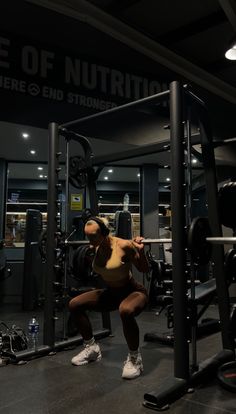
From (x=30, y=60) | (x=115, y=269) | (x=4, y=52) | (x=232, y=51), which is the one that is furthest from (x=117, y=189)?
(x=115, y=269)

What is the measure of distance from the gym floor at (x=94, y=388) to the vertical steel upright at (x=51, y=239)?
276 millimetres

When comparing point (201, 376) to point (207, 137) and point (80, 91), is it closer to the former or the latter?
point (207, 137)

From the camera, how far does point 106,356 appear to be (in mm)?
3410

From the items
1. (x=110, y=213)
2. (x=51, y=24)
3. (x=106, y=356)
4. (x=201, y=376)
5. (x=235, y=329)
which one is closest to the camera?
(x=235, y=329)

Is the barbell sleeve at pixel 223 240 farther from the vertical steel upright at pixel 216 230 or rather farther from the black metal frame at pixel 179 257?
the vertical steel upright at pixel 216 230

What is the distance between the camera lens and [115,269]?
2.99 metres

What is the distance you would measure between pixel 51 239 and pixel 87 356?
3.72ft

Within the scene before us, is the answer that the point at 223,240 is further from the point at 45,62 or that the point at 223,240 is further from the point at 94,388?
the point at 45,62

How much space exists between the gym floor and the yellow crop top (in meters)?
0.77

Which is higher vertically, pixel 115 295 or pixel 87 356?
pixel 115 295

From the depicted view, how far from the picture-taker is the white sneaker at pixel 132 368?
2805 millimetres

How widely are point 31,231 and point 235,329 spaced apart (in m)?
4.21

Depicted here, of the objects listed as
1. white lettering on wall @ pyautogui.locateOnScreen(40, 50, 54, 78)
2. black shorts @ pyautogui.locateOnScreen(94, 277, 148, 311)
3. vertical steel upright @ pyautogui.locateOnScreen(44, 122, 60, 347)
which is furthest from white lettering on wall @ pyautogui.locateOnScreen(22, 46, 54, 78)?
black shorts @ pyautogui.locateOnScreen(94, 277, 148, 311)

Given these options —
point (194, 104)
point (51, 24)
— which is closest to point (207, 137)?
point (194, 104)
